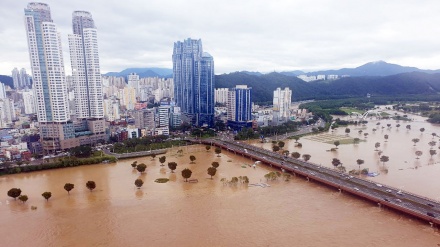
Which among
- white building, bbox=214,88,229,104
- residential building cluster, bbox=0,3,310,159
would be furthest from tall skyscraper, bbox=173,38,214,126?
white building, bbox=214,88,229,104

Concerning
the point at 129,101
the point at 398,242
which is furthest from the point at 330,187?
the point at 129,101

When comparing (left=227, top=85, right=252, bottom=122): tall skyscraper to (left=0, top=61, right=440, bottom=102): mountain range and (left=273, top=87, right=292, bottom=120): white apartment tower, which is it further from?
(left=0, top=61, right=440, bottom=102): mountain range

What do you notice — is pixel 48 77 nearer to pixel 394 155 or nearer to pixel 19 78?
pixel 394 155

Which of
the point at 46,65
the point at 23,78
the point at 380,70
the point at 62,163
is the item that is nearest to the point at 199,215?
the point at 62,163

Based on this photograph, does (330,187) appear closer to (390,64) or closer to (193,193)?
(193,193)

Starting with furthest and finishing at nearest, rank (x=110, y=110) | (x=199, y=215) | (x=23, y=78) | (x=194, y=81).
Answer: (x=23, y=78)
(x=194, y=81)
(x=110, y=110)
(x=199, y=215)

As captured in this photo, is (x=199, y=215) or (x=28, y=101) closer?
(x=199, y=215)
